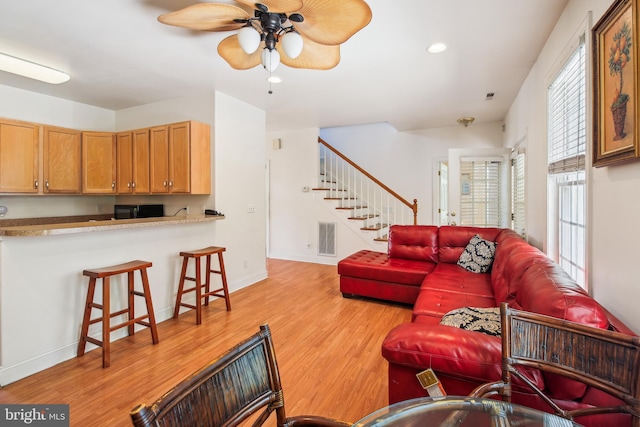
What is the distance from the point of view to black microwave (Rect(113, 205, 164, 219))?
399cm

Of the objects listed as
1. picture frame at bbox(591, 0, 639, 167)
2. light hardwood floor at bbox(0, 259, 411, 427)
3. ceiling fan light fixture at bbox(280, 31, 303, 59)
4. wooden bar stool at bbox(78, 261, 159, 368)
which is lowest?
light hardwood floor at bbox(0, 259, 411, 427)

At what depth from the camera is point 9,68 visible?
2.80 meters

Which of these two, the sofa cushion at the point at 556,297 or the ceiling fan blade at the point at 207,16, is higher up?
the ceiling fan blade at the point at 207,16

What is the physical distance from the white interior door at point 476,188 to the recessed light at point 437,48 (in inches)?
81.4

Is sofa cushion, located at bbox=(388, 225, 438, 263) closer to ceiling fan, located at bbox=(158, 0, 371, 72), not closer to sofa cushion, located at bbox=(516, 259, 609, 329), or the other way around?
sofa cushion, located at bbox=(516, 259, 609, 329)

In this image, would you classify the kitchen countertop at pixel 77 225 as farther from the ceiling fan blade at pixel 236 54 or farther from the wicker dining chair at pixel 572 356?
the wicker dining chair at pixel 572 356

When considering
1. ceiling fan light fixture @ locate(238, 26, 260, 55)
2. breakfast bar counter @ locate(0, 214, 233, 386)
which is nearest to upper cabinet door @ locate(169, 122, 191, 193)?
breakfast bar counter @ locate(0, 214, 233, 386)

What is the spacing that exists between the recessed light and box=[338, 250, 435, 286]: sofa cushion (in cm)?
226

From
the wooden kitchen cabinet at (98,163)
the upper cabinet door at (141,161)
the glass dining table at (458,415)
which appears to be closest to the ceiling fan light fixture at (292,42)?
the glass dining table at (458,415)

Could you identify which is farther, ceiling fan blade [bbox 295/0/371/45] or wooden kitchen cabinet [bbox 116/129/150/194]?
wooden kitchen cabinet [bbox 116/129/150/194]

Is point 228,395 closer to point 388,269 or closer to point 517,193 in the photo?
point 388,269

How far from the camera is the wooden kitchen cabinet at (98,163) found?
13.1 ft

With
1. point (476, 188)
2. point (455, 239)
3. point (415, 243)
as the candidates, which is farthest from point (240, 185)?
point (476, 188)

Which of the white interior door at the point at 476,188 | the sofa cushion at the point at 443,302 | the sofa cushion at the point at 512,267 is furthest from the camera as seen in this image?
the white interior door at the point at 476,188
